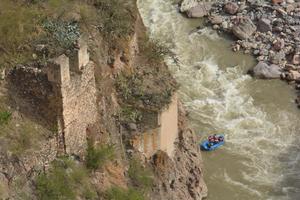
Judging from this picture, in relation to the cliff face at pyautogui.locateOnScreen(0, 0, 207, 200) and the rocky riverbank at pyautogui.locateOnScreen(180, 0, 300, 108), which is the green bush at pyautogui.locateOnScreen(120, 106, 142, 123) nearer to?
the cliff face at pyautogui.locateOnScreen(0, 0, 207, 200)

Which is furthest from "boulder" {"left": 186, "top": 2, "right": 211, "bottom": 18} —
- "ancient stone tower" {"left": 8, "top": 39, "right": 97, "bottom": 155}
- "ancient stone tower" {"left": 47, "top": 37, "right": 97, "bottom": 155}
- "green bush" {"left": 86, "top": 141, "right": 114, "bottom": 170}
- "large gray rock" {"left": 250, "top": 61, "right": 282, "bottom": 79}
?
"green bush" {"left": 86, "top": 141, "right": 114, "bottom": 170}

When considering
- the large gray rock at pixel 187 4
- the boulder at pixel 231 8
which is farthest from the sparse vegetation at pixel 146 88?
the boulder at pixel 231 8

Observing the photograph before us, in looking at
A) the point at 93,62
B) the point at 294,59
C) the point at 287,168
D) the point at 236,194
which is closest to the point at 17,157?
the point at 93,62

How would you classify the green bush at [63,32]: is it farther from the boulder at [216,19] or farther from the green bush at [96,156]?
the boulder at [216,19]

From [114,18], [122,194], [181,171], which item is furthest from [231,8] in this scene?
[122,194]

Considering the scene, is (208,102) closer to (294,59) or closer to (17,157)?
(294,59)
